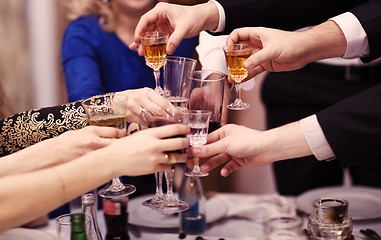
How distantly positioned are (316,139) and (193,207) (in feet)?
2.27

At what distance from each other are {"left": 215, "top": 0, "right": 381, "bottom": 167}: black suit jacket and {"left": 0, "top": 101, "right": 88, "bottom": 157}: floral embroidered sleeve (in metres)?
0.74

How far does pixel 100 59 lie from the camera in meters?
3.13

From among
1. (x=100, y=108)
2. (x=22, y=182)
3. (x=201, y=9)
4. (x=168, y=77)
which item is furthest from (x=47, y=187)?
(x=201, y=9)

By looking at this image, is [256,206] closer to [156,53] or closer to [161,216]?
[161,216]

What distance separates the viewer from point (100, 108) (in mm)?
1526

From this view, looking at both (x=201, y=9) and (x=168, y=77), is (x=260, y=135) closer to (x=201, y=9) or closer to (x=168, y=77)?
(x=168, y=77)

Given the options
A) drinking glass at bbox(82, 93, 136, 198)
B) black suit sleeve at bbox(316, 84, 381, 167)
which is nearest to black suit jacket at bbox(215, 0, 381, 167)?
black suit sleeve at bbox(316, 84, 381, 167)

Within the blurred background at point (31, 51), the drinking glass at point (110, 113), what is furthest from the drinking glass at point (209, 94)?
the blurred background at point (31, 51)

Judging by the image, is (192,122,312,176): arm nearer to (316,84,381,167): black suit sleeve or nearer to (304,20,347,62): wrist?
(316,84,381,167): black suit sleeve

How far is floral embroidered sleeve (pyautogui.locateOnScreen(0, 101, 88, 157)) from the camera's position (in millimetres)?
1985

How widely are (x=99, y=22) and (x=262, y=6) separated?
1382mm

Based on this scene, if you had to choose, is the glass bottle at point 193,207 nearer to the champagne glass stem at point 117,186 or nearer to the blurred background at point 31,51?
the champagne glass stem at point 117,186

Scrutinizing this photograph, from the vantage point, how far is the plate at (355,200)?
2.16 m

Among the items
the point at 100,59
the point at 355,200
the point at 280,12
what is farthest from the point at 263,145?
the point at 100,59
